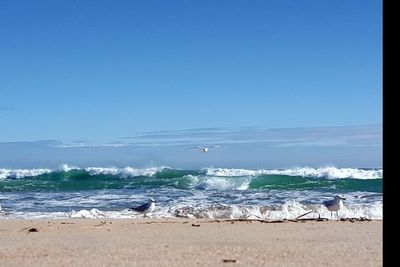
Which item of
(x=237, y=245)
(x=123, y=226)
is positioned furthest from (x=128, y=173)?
(x=237, y=245)

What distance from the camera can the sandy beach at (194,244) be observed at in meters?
6.83

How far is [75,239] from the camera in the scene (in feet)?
30.5

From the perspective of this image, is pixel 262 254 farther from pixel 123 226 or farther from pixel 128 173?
pixel 128 173

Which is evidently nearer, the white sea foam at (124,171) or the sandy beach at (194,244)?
the sandy beach at (194,244)

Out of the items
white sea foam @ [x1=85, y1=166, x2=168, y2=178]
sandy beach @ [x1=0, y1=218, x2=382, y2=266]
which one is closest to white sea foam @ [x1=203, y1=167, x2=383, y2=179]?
white sea foam @ [x1=85, y1=166, x2=168, y2=178]

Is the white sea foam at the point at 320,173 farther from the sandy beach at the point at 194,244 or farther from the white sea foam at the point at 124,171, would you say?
the sandy beach at the point at 194,244

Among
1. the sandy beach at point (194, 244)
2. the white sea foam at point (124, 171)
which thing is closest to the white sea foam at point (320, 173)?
the white sea foam at point (124, 171)

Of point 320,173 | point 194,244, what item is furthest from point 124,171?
point 194,244

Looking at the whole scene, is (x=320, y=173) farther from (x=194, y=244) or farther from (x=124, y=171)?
(x=194, y=244)

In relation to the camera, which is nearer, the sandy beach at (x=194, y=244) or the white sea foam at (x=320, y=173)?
the sandy beach at (x=194, y=244)

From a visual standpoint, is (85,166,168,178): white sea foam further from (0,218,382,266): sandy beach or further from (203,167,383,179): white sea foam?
(0,218,382,266): sandy beach

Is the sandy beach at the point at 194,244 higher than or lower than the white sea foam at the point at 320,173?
higher

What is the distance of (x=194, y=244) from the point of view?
8.39 metres
